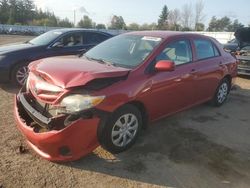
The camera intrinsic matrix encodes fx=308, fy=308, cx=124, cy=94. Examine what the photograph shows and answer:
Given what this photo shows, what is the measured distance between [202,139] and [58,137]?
2490mm

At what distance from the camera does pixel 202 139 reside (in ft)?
16.4

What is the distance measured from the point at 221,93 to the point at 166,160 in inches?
128

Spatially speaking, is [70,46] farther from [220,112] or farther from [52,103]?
[52,103]

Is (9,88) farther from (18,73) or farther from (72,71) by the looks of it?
(72,71)

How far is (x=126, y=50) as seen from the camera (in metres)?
5.04

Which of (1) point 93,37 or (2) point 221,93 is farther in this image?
(1) point 93,37

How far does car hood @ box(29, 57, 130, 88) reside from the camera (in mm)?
3744

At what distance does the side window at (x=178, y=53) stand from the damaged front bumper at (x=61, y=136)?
1.67m

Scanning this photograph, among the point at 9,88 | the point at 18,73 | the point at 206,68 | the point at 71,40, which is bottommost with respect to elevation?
the point at 9,88

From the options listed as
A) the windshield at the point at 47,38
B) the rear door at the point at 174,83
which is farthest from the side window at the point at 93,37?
the rear door at the point at 174,83

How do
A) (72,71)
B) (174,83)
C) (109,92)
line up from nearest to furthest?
(109,92)
(72,71)
(174,83)

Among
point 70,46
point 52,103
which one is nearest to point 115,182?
point 52,103

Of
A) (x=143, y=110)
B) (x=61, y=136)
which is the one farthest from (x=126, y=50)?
(x=61, y=136)

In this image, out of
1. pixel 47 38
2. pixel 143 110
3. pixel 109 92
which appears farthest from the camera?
pixel 47 38
